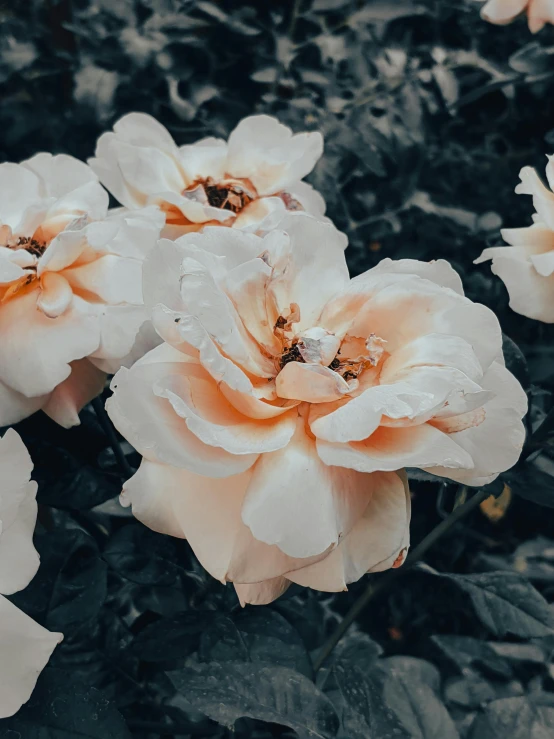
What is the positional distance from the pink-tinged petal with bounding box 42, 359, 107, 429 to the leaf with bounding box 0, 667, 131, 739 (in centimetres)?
18

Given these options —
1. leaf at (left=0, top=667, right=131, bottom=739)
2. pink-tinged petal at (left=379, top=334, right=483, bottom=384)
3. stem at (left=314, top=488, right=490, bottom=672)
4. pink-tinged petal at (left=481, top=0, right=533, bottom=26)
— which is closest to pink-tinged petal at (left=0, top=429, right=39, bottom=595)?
leaf at (left=0, top=667, right=131, bottom=739)

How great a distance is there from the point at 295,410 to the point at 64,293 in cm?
21

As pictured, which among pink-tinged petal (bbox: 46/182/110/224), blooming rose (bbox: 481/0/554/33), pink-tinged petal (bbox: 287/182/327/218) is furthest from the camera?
blooming rose (bbox: 481/0/554/33)

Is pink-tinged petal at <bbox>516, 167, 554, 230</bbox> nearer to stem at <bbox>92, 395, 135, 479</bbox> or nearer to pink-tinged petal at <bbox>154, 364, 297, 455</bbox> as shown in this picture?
pink-tinged petal at <bbox>154, 364, 297, 455</bbox>

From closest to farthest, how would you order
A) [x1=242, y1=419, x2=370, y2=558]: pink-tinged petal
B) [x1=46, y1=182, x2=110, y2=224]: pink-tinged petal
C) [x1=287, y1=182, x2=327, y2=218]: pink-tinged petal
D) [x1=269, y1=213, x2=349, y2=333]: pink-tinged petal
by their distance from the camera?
[x1=242, y1=419, x2=370, y2=558]: pink-tinged petal → [x1=269, y1=213, x2=349, y2=333]: pink-tinged petal → [x1=46, y1=182, x2=110, y2=224]: pink-tinged petal → [x1=287, y1=182, x2=327, y2=218]: pink-tinged petal

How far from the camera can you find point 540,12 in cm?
80

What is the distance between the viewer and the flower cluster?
15.4 inches

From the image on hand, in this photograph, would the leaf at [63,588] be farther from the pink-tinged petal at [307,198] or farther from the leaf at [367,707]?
the pink-tinged petal at [307,198]

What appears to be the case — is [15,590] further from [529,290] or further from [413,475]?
[529,290]

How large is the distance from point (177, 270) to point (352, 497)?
6.2 inches

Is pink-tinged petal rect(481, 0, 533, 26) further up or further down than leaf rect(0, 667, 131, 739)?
further up

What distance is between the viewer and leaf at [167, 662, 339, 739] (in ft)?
1.62

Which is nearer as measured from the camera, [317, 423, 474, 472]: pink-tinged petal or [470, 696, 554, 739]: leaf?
[317, 423, 474, 472]: pink-tinged petal

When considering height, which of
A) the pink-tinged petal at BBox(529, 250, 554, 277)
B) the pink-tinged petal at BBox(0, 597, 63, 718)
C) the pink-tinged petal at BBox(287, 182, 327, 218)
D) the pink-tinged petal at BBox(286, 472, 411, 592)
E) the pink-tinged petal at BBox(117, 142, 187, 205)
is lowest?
the pink-tinged petal at BBox(0, 597, 63, 718)
